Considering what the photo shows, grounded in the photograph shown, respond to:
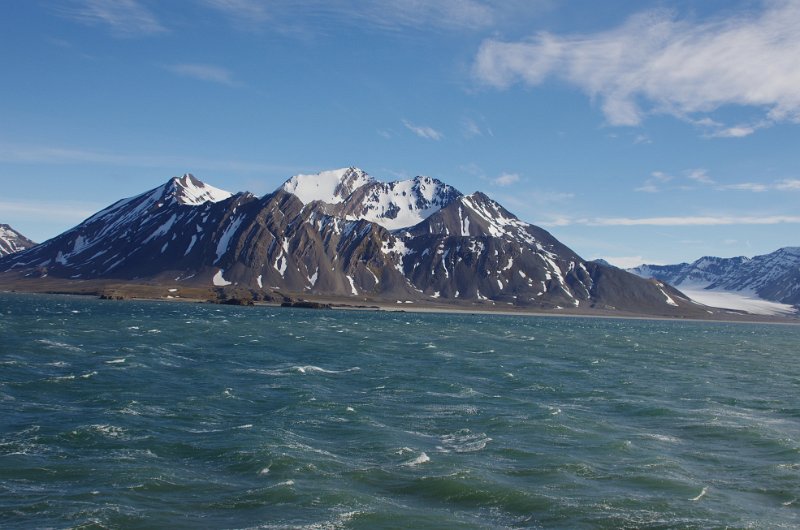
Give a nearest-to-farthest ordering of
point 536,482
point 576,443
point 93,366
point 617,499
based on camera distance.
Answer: point 617,499, point 536,482, point 576,443, point 93,366

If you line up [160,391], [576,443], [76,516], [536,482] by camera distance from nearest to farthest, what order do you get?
1. [76,516]
2. [536,482]
3. [576,443]
4. [160,391]

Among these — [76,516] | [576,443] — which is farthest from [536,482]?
[76,516]

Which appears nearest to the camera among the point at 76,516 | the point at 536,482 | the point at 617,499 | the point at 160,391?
the point at 76,516

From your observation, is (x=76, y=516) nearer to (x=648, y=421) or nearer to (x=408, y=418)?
(x=408, y=418)

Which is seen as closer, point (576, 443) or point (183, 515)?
point (183, 515)

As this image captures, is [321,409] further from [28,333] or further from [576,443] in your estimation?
[28,333]

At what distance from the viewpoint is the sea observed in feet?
78.0

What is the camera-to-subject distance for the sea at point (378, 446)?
2377 cm

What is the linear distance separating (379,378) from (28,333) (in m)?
45.1

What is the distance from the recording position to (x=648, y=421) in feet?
134

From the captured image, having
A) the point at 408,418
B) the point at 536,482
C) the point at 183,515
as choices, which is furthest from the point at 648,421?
Answer: the point at 183,515

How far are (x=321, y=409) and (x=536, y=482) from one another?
51.2 ft

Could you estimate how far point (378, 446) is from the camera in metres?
32.0

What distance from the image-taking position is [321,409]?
40250 mm
